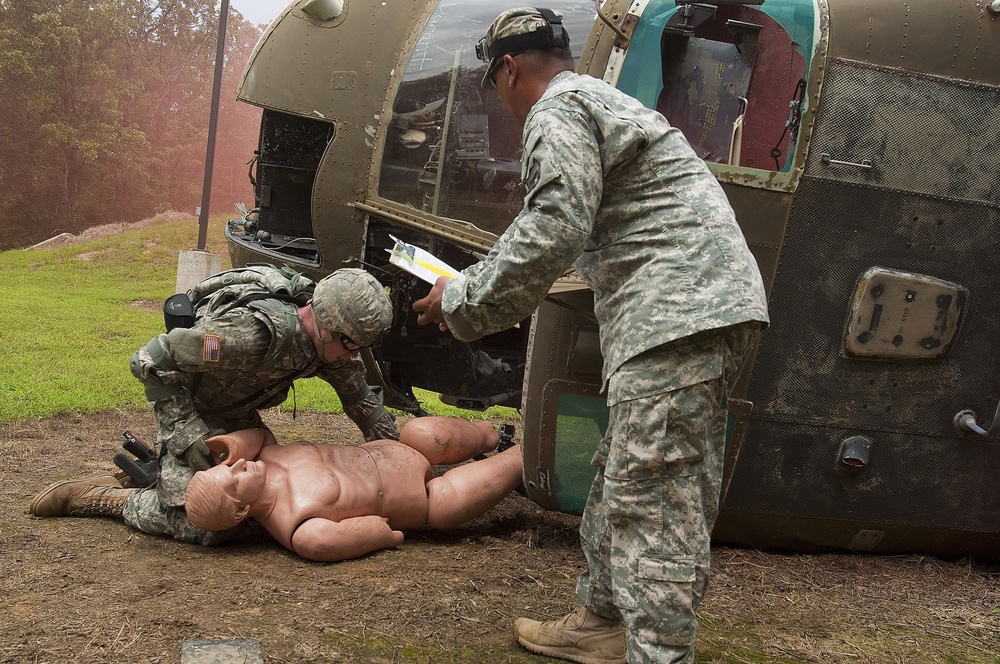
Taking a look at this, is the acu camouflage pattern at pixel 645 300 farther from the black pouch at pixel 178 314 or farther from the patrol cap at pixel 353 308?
the black pouch at pixel 178 314

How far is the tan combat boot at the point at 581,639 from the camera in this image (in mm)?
3121

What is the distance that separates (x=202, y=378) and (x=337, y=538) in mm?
1106

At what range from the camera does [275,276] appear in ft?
14.5

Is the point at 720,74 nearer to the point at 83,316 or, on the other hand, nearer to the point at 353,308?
the point at 353,308

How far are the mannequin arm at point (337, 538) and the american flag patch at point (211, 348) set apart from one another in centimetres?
83

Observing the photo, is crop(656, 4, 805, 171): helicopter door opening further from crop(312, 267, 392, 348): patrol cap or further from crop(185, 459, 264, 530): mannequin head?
crop(185, 459, 264, 530): mannequin head

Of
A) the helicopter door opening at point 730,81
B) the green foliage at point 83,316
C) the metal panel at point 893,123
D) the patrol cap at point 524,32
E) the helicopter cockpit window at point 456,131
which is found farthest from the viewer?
the green foliage at point 83,316

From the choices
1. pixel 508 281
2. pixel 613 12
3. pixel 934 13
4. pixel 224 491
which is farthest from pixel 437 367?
pixel 934 13

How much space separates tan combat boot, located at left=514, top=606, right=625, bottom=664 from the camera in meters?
3.12

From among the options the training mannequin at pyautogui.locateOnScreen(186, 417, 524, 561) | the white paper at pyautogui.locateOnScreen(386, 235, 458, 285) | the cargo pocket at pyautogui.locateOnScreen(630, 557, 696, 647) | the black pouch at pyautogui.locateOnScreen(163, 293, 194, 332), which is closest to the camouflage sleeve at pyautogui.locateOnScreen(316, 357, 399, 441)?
the training mannequin at pyautogui.locateOnScreen(186, 417, 524, 561)

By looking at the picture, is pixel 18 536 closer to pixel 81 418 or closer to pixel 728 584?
pixel 81 418

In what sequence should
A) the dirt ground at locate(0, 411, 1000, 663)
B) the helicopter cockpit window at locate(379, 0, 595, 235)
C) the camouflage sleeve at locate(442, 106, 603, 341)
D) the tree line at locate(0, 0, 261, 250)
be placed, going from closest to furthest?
the camouflage sleeve at locate(442, 106, 603, 341), the dirt ground at locate(0, 411, 1000, 663), the helicopter cockpit window at locate(379, 0, 595, 235), the tree line at locate(0, 0, 261, 250)

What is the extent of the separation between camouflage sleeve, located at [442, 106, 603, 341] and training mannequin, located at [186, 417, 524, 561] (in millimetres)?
1475

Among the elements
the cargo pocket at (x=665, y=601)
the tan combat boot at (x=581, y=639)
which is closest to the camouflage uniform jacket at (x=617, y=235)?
the cargo pocket at (x=665, y=601)
